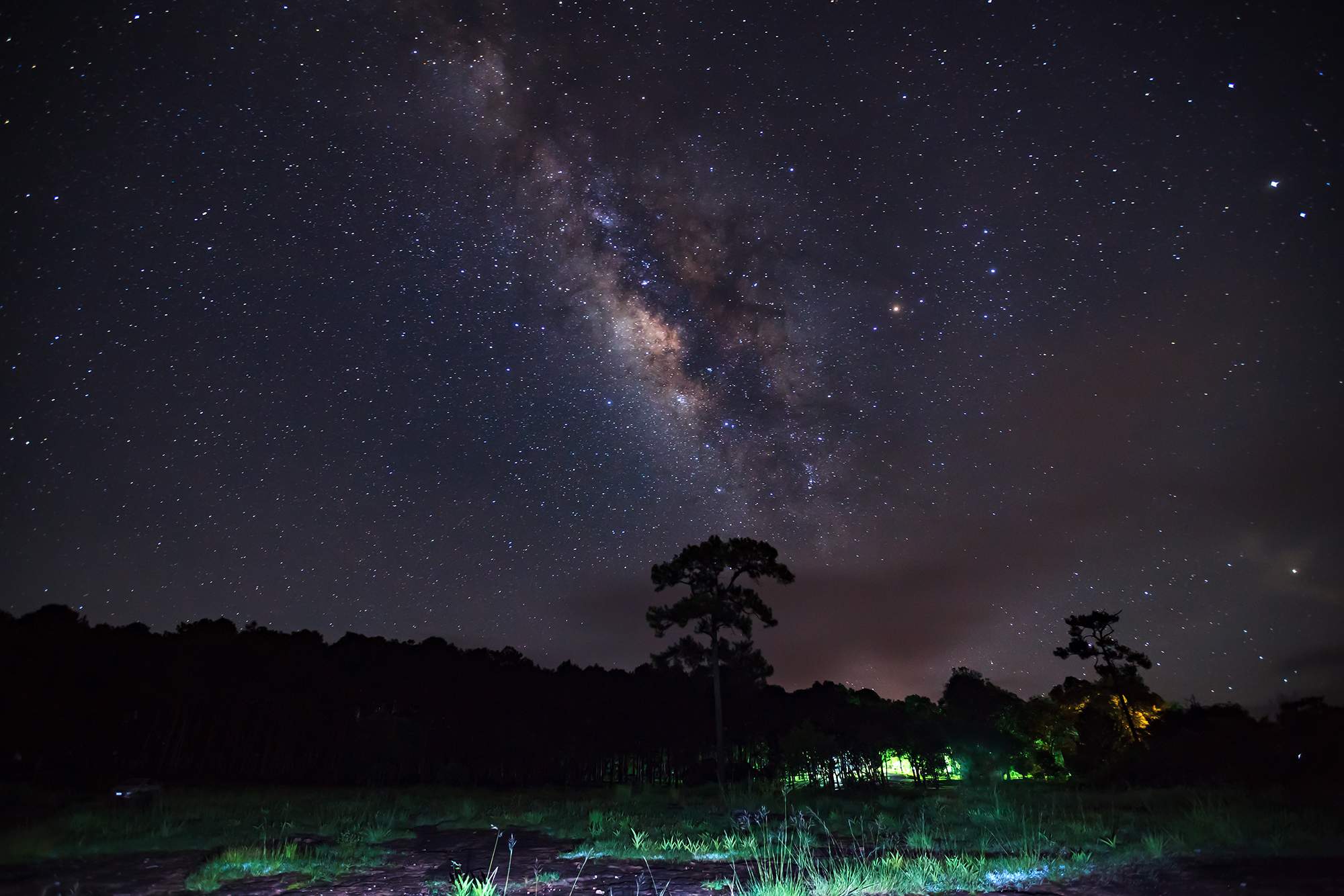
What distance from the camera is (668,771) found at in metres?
62.3

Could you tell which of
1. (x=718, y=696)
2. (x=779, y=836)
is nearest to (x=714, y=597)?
(x=718, y=696)

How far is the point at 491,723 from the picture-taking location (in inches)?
2125

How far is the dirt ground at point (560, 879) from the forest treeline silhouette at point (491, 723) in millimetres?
16573

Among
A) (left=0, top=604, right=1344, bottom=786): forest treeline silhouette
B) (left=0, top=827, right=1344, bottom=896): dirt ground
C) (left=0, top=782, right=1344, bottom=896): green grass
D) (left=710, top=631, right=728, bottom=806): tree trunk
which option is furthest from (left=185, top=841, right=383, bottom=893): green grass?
(left=0, top=604, right=1344, bottom=786): forest treeline silhouette

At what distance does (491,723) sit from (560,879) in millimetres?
52827

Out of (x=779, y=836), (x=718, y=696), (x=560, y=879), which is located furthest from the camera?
(x=718, y=696)

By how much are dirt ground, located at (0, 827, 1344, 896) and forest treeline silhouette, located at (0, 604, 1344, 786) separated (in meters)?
16.6

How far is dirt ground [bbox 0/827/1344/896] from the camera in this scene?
5.98 metres

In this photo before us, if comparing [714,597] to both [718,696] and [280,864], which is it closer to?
[718,696]

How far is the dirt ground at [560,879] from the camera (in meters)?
5.98

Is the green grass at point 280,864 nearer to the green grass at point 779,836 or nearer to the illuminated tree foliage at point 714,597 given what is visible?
the green grass at point 779,836

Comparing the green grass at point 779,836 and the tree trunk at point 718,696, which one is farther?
the tree trunk at point 718,696

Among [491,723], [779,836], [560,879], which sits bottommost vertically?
[779,836]

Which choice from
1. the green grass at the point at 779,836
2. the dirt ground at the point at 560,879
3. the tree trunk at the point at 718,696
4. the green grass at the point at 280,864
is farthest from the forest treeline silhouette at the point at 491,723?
the green grass at the point at 280,864
